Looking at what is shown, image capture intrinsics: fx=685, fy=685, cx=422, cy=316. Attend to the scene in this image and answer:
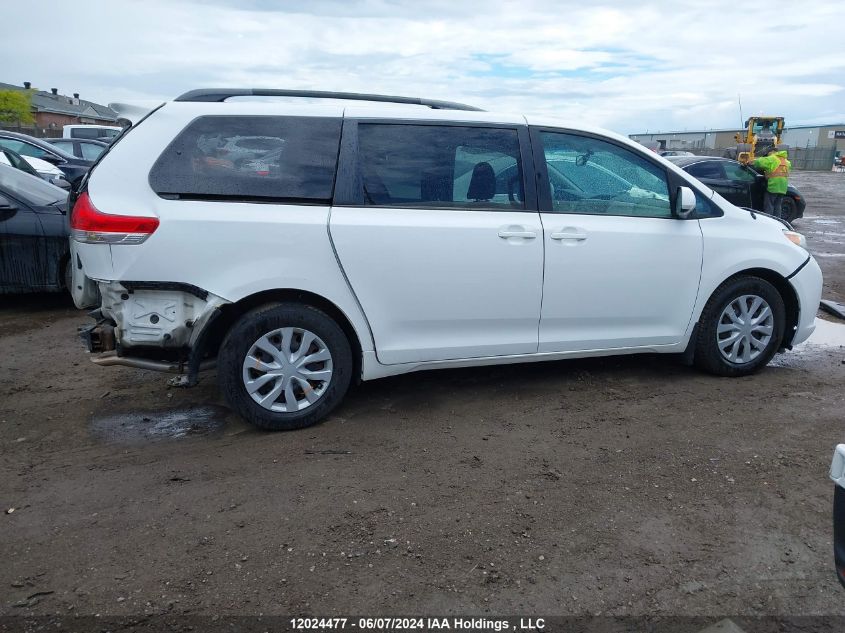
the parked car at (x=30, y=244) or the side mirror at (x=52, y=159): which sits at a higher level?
the side mirror at (x=52, y=159)

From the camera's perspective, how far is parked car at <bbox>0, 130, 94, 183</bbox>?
43.1ft

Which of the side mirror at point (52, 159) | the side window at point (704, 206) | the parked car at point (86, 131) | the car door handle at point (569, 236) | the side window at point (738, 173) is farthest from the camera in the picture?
the parked car at point (86, 131)

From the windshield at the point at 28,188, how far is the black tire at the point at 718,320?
6330 mm

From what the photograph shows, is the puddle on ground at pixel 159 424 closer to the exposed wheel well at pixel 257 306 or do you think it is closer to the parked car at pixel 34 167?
the exposed wheel well at pixel 257 306

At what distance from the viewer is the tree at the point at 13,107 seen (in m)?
52.0

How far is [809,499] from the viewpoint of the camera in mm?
3348

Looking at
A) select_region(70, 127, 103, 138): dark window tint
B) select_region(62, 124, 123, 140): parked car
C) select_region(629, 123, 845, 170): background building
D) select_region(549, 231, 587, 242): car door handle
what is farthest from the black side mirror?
select_region(629, 123, 845, 170): background building

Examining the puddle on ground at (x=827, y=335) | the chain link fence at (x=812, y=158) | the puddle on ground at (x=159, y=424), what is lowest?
the puddle on ground at (x=159, y=424)

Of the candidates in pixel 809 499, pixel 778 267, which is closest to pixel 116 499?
pixel 809 499

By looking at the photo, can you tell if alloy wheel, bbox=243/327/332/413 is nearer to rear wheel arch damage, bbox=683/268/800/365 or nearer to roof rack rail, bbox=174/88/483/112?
roof rack rail, bbox=174/88/483/112

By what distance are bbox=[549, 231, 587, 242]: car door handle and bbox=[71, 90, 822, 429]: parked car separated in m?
0.01

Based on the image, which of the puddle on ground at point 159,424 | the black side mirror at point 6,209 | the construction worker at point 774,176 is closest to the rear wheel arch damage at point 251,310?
the puddle on ground at point 159,424

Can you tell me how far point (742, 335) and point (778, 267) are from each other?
0.55m

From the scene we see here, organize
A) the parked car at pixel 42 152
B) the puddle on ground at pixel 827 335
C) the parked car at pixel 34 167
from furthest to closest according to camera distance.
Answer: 1. the parked car at pixel 42 152
2. the parked car at pixel 34 167
3. the puddle on ground at pixel 827 335
